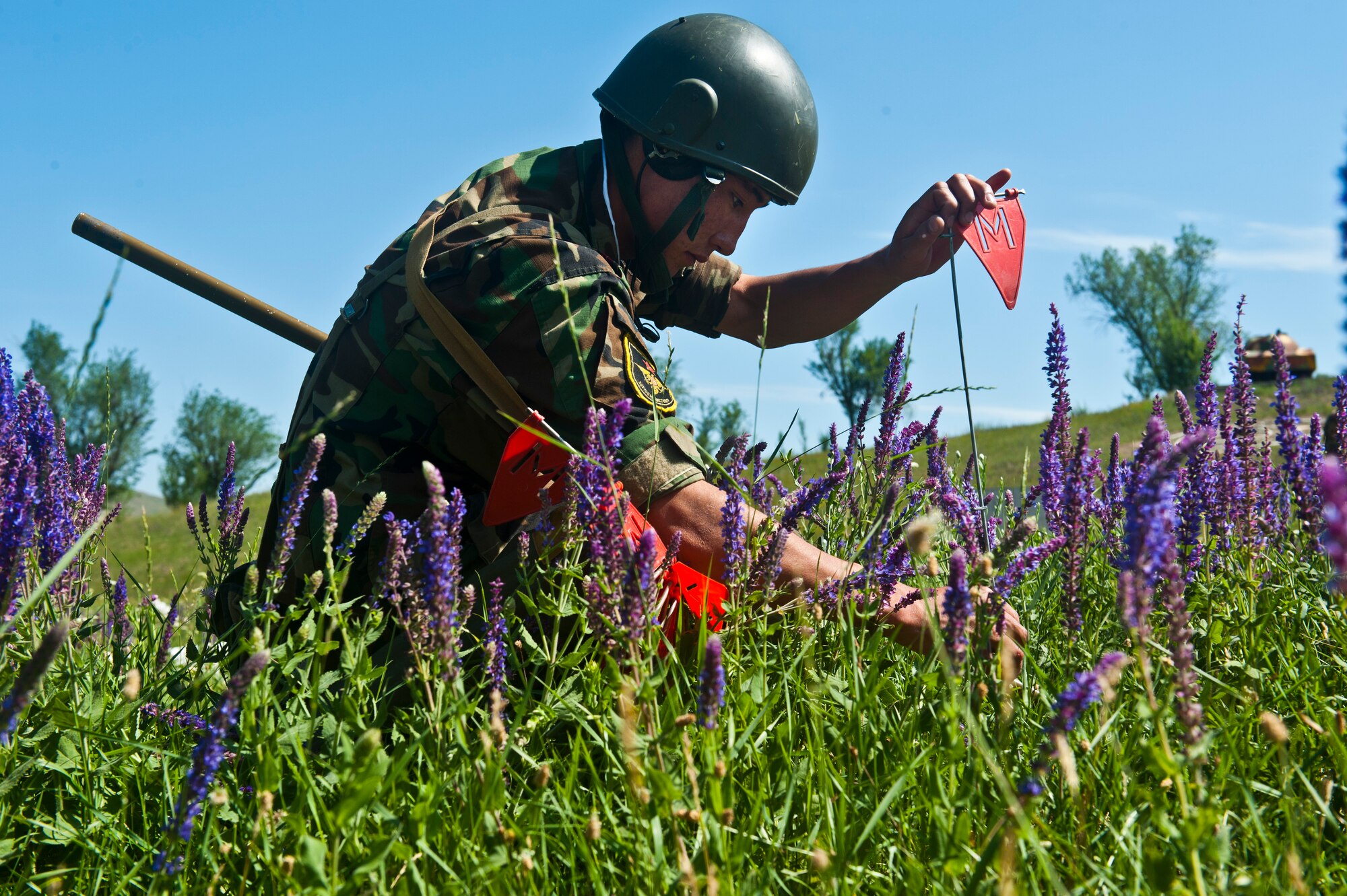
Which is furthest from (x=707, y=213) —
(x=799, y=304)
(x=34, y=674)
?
(x=34, y=674)

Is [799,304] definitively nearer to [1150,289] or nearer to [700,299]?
[700,299]

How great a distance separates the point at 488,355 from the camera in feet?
10.3

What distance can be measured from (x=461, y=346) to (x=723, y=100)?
1.81 meters

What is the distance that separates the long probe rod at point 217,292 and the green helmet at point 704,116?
2040 millimetres

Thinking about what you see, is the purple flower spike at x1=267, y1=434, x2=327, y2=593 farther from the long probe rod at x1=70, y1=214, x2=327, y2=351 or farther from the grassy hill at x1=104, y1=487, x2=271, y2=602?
the grassy hill at x1=104, y1=487, x2=271, y2=602

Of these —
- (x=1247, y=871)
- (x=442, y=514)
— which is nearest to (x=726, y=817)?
(x=442, y=514)

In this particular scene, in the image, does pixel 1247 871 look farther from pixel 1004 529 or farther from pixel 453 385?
pixel 453 385

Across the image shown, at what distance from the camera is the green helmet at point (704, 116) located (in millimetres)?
3947

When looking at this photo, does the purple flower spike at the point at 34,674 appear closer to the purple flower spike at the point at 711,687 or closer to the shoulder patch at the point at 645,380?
the purple flower spike at the point at 711,687

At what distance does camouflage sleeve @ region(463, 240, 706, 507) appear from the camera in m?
2.95

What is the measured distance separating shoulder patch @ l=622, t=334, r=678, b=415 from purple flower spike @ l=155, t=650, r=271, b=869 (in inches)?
65.4

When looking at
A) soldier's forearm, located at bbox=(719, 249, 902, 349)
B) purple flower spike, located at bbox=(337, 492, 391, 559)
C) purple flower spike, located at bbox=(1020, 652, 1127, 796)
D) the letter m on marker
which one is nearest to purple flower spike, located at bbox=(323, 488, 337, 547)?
purple flower spike, located at bbox=(337, 492, 391, 559)

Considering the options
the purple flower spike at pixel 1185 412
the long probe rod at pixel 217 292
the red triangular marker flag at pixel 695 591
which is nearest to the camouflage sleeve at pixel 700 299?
the long probe rod at pixel 217 292

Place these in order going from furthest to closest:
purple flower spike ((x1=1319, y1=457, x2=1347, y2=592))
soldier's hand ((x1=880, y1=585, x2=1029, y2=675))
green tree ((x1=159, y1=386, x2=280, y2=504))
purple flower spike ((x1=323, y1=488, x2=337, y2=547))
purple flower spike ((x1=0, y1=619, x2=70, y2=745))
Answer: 1. green tree ((x1=159, y1=386, x2=280, y2=504))
2. soldier's hand ((x1=880, y1=585, x2=1029, y2=675))
3. purple flower spike ((x1=323, y1=488, x2=337, y2=547))
4. purple flower spike ((x1=0, y1=619, x2=70, y2=745))
5. purple flower spike ((x1=1319, y1=457, x2=1347, y2=592))
